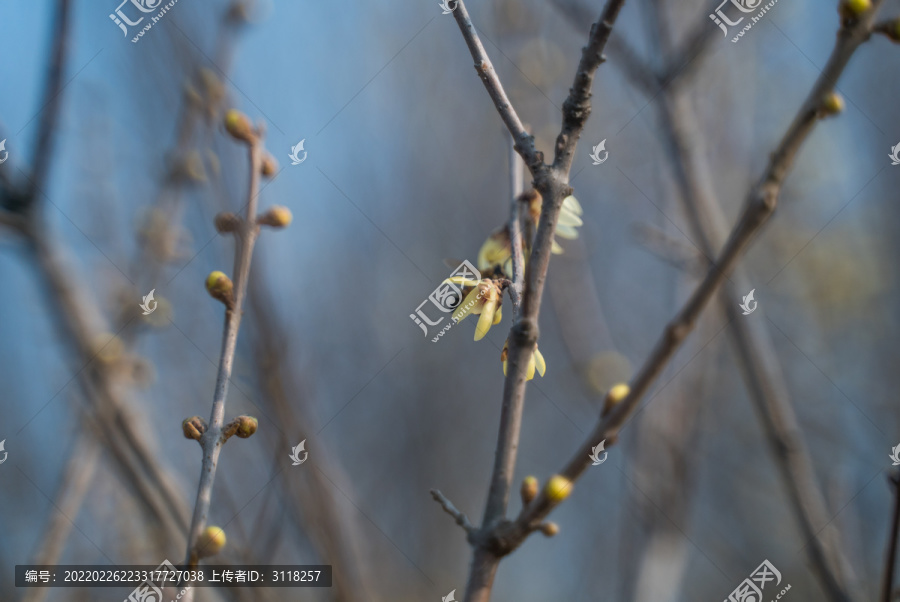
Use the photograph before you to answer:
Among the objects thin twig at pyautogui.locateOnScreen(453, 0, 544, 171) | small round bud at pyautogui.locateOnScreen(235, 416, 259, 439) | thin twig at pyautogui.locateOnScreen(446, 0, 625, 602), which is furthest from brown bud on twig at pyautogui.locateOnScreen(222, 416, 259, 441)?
thin twig at pyautogui.locateOnScreen(453, 0, 544, 171)

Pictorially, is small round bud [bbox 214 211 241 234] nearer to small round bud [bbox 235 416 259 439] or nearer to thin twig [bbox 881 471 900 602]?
small round bud [bbox 235 416 259 439]

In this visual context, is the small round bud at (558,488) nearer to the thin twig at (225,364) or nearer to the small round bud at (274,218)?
the thin twig at (225,364)

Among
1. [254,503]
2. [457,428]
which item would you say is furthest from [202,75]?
[457,428]

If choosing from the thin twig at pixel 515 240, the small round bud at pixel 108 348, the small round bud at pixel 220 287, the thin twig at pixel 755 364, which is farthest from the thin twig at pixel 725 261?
the small round bud at pixel 108 348

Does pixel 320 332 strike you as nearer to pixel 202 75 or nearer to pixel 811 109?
pixel 202 75

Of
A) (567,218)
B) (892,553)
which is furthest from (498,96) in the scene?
(892,553)

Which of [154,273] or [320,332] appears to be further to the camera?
[320,332]

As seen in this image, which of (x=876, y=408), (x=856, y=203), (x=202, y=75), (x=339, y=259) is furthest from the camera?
(x=856, y=203)
